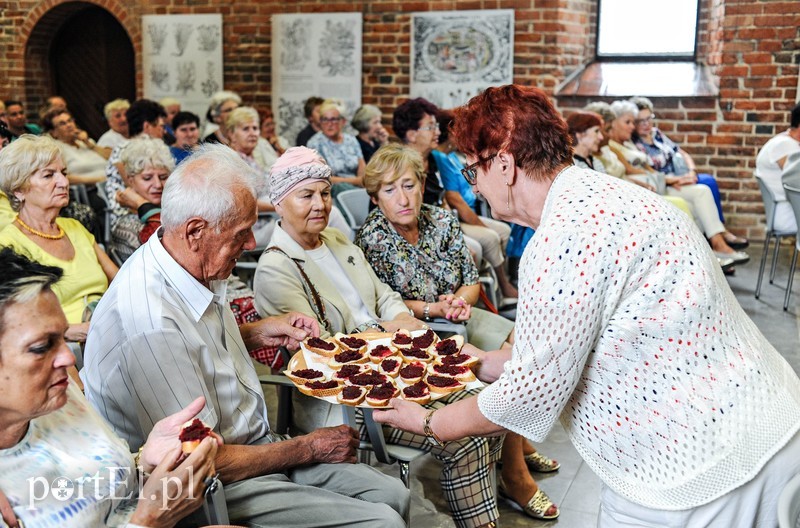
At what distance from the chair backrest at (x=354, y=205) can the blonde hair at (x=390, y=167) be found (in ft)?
3.71

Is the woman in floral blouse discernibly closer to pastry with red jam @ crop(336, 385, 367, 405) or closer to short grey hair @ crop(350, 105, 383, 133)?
pastry with red jam @ crop(336, 385, 367, 405)

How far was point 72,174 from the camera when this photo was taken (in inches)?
254

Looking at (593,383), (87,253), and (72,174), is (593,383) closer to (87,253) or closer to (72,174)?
(87,253)

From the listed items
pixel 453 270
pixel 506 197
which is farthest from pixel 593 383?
pixel 453 270

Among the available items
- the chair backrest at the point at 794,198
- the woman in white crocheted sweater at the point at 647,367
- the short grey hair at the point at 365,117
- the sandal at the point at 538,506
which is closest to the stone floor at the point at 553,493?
the sandal at the point at 538,506

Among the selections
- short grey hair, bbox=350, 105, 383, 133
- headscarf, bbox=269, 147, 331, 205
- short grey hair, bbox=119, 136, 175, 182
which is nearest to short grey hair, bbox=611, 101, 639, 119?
short grey hair, bbox=350, 105, 383, 133

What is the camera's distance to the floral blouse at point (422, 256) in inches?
133

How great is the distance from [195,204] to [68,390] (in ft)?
1.78

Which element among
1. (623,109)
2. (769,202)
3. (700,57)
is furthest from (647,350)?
(700,57)

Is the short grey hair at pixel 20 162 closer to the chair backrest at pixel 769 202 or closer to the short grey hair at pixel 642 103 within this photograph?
the chair backrest at pixel 769 202

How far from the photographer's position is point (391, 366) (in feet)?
7.75

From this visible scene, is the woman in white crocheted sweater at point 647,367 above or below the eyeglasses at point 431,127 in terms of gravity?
below

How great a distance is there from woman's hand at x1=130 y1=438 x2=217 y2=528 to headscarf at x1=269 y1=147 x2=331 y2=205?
57.6 inches

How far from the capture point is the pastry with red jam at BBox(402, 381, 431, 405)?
2.16 metres
